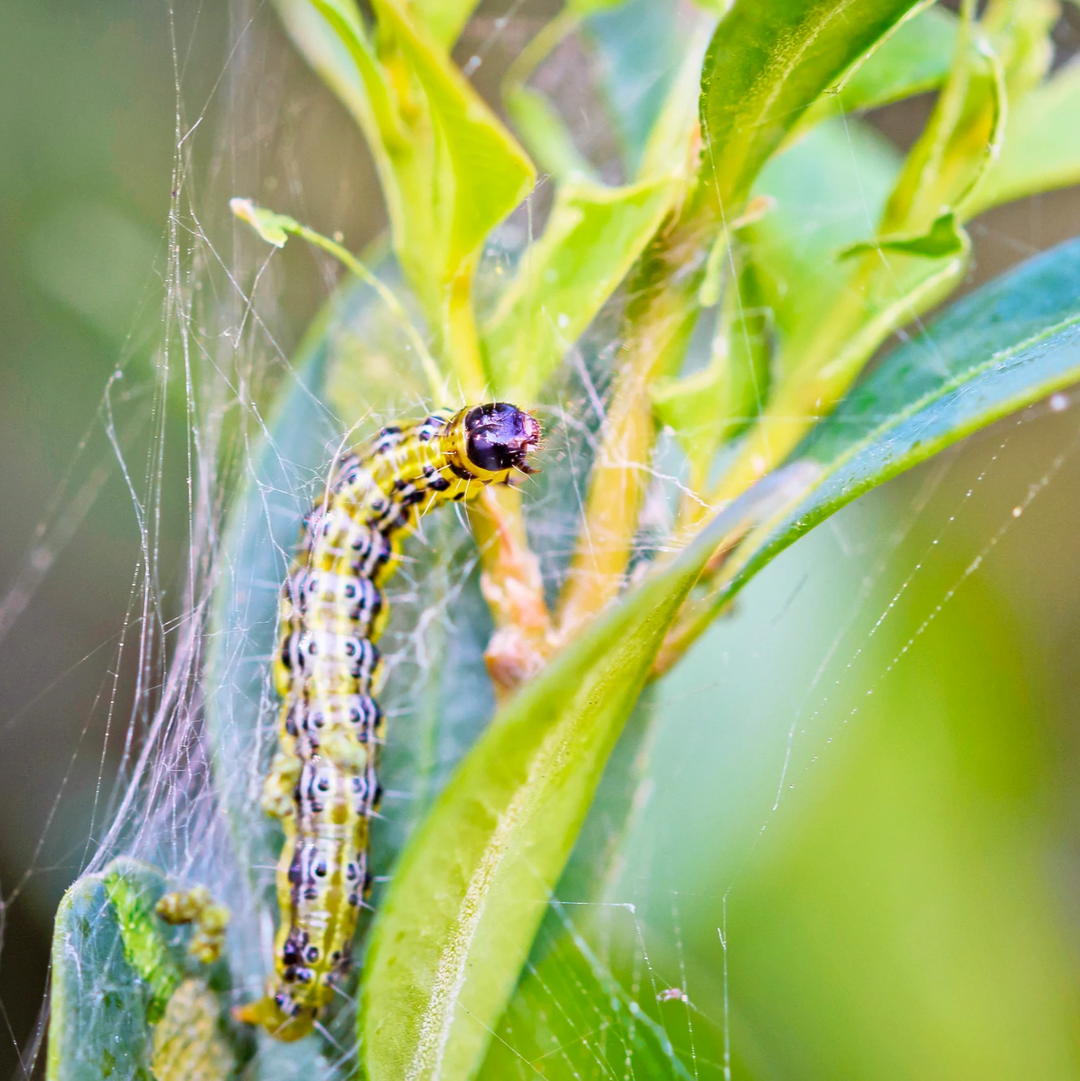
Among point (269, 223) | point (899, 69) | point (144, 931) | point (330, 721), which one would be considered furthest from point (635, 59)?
point (144, 931)

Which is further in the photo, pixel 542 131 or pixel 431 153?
pixel 542 131

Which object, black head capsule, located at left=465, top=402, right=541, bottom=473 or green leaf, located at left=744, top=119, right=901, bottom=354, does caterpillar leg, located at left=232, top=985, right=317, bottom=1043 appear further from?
green leaf, located at left=744, top=119, right=901, bottom=354

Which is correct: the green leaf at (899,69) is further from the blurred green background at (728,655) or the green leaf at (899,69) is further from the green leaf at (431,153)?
the blurred green background at (728,655)

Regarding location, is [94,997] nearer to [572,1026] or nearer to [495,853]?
[495,853]

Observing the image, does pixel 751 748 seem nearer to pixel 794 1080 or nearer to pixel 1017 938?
pixel 794 1080

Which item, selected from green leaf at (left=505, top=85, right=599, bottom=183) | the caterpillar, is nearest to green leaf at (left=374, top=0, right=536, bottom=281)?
the caterpillar
